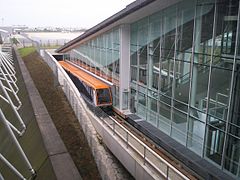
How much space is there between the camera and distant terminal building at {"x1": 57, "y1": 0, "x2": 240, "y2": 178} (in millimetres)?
9164

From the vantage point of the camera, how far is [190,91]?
11.0 metres

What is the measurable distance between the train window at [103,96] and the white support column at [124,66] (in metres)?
1.21

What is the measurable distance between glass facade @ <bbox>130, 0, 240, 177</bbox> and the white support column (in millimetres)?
1350

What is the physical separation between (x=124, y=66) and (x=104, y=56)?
13.6 feet

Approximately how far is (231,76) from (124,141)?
481 centimetres

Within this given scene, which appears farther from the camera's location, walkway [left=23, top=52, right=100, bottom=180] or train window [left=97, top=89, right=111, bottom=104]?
train window [left=97, top=89, right=111, bottom=104]

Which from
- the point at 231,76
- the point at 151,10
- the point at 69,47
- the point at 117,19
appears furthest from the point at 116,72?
the point at 69,47

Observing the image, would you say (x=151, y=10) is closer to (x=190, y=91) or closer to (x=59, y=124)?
(x=190, y=91)

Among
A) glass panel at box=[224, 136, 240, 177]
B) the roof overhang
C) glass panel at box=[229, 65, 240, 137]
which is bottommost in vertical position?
glass panel at box=[224, 136, 240, 177]

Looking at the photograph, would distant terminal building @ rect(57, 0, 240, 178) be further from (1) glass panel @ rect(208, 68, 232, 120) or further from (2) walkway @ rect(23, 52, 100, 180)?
(2) walkway @ rect(23, 52, 100, 180)

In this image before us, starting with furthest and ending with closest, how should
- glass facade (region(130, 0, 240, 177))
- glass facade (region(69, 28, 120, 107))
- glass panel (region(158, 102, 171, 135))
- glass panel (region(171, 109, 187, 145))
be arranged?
glass facade (region(69, 28, 120, 107))
glass panel (region(158, 102, 171, 135))
glass panel (region(171, 109, 187, 145))
glass facade (region(130, 0, 240, 177))

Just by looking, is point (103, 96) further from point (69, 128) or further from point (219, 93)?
point (219, 93)

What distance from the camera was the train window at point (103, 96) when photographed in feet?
56.4

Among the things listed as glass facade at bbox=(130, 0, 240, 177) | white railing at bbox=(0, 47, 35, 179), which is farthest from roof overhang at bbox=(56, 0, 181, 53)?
white railing at bbox=(0, 47, 35, 179)
